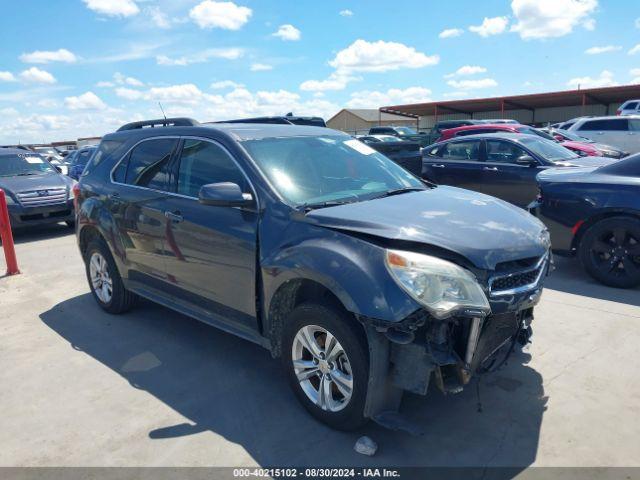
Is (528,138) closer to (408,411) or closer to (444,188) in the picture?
(444,188)

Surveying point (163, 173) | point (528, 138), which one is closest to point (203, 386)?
point (163, 173)

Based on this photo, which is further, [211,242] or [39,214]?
[39,214]

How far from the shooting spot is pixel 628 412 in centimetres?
321

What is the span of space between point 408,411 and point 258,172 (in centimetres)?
187

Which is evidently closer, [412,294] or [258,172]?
[412,294]

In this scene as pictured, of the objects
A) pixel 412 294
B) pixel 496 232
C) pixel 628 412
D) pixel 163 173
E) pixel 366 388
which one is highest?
pixel 163 173

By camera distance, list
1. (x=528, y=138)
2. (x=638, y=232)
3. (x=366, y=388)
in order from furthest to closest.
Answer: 1. (x=528, y=138)
2. (x=638, y=232)
3. (x=366, y=388)

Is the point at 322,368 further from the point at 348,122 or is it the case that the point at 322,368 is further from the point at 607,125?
the point at 348,122

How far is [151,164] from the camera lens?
4.54 metres

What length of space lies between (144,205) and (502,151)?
23.5 ft

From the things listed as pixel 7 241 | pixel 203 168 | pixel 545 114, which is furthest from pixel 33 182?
pixel 545 114

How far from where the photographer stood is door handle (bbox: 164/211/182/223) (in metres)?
4.04

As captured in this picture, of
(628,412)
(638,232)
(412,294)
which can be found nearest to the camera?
(412,294)

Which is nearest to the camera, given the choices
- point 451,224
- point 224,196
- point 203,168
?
point 451,224
